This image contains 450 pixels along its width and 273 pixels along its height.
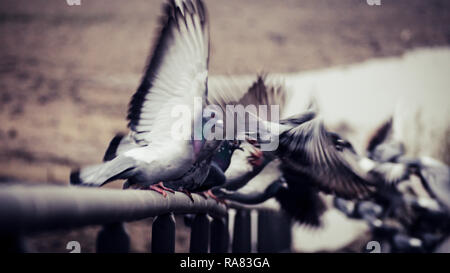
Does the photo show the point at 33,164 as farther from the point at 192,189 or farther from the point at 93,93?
the point at 192,189

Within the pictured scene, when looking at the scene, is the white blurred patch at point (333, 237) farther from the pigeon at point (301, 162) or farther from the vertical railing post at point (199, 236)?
the vertical railing post at point (199, 236)

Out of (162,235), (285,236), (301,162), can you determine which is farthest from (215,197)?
(285,236)

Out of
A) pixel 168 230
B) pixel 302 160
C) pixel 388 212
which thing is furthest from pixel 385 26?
pixel 168 230

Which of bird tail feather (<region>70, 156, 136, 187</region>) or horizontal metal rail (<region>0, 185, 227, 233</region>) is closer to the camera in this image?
horizontal metal rail (<region>0, 185, 227, 233</region>)

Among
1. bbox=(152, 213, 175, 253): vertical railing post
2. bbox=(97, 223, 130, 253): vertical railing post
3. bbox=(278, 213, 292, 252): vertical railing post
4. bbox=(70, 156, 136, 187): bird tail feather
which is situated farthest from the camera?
bbox=(278, 213, 292, 252): vertical railing post

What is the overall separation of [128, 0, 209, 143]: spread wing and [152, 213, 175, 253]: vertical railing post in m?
0.36

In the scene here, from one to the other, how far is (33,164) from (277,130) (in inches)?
123

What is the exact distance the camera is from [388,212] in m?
2.25

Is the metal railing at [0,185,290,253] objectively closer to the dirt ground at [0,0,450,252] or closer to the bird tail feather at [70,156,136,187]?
the bird tail feather at [70,156,136,187]

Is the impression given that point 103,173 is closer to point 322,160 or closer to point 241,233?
point 322,160

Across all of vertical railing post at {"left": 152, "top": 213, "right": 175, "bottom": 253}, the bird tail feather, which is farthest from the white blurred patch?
vertical railing post at {"left": 152, "top": 213, "right": 175, "bottom": 253}

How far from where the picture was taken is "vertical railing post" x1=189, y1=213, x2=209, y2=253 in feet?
3.68

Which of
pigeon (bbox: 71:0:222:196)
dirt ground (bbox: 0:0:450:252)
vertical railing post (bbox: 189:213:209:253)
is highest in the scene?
dirt ground (bbox: 0:0:450:252)
